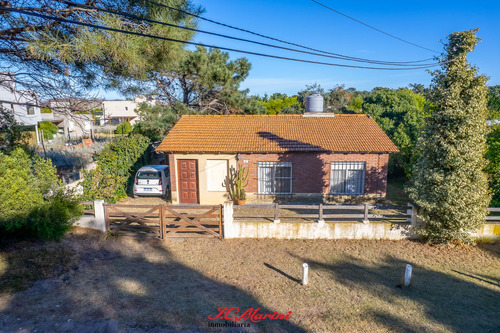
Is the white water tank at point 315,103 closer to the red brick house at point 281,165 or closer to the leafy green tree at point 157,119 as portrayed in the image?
the red brick house at point 281,165

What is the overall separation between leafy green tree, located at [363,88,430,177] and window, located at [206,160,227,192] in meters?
10.5

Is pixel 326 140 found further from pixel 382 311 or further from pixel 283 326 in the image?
pixel 283 326

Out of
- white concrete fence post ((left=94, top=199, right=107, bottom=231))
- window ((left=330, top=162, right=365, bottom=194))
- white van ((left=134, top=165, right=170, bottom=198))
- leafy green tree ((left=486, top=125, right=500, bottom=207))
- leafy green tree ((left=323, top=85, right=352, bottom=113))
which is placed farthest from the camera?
leafy green tree ((left=323, top=85, right=352, bottom=113))

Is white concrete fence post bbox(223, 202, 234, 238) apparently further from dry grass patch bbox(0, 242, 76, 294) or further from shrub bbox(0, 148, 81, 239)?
shrub bbox(0, 148, 81, 239)

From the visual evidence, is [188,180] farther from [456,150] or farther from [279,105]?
[279,105]

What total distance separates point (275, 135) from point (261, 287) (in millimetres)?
9076

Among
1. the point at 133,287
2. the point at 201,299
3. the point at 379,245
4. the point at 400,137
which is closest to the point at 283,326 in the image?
the point at 201,299

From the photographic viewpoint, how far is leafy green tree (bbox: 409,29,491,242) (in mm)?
8602

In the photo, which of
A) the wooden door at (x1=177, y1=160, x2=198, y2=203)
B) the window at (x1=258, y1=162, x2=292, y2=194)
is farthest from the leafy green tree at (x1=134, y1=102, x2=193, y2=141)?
the window at (x1=258, y1=162, x2=292, y2=194)

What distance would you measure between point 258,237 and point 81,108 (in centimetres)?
767

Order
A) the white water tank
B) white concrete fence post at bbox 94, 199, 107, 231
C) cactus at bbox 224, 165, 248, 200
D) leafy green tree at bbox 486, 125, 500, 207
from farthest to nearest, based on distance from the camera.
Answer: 1. the white water tank
2. cactus at bbox 224, 165, 248, 200
3. leafy green tree at bbox 486, 125, 500, 207
4. white concrete fence post at bbox 94, 199, 107, 231

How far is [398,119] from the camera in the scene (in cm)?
2288

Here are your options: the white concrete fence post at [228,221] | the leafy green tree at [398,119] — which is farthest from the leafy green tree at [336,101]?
the white concrete fence post at [228,221]

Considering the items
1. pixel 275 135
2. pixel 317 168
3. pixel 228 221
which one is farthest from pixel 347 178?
pixel 228 221
